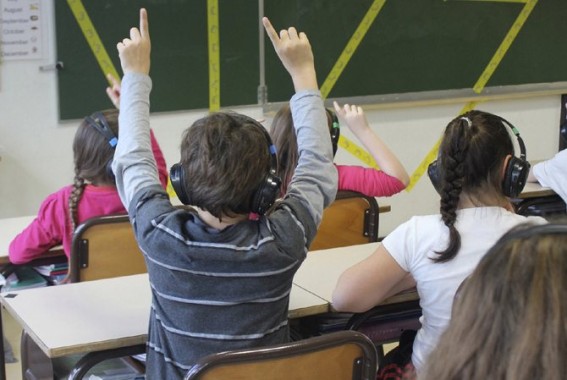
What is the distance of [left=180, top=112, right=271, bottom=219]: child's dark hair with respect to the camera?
1.92 metres

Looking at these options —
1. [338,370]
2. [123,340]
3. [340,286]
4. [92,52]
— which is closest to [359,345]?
[338,370]

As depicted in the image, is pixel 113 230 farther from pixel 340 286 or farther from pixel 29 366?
pixel 340 286

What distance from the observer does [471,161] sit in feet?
7.52

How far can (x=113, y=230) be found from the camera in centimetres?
284

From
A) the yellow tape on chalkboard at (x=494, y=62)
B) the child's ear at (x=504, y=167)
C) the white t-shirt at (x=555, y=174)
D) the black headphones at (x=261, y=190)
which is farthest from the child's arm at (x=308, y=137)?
the yellow tape on chalkboard at (x=494, y=62)

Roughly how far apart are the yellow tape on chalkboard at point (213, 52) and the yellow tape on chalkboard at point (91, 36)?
0.60 m

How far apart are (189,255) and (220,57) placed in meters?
3.36

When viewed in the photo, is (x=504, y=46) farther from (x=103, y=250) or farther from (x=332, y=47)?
(x=103, y=250)

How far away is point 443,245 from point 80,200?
134 centimetres

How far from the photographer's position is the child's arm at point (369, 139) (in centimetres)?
317

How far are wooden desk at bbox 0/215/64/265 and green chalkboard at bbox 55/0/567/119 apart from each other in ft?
4.30

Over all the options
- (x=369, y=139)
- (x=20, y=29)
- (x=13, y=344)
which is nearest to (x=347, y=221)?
(x=369, y=139)

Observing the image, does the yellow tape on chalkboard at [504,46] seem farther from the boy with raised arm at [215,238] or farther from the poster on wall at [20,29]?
the boy with raised arm at [215,238]

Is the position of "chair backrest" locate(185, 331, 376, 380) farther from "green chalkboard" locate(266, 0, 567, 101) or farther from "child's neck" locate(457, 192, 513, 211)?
"green chalkboard" locate(266, 0, 567, 101)
